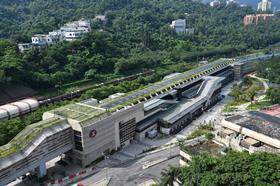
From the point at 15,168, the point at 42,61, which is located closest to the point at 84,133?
the point at 15,168

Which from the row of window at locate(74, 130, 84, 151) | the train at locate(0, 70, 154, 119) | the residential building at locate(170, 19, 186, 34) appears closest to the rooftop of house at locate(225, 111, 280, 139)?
the row of window at locate(74, 130, 84, 151)

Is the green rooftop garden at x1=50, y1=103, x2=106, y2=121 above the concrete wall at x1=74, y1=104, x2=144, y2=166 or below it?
above

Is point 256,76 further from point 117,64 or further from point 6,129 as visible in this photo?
point 6,129

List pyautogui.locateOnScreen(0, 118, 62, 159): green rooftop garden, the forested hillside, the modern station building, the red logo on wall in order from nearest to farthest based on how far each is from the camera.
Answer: pyautogui.locateOnScreen(0, 118, 62, 159): green rooftop garden
the modern station building
the red logo on wall
the forested hillside

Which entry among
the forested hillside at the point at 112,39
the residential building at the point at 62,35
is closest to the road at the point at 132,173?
the forested hillside at the point at 112,39

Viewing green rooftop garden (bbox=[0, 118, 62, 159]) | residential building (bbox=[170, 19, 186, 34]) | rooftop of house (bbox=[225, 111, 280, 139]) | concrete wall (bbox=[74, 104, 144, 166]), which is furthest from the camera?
residential building (bbox=[170, 19, 186, 34])

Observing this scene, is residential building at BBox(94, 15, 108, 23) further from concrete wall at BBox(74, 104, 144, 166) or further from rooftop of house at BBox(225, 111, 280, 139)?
rooftop of house at BBox(225, 111, 280, 139)

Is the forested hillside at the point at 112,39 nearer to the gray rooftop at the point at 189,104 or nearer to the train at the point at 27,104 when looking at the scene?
the train at the point at 27,104
